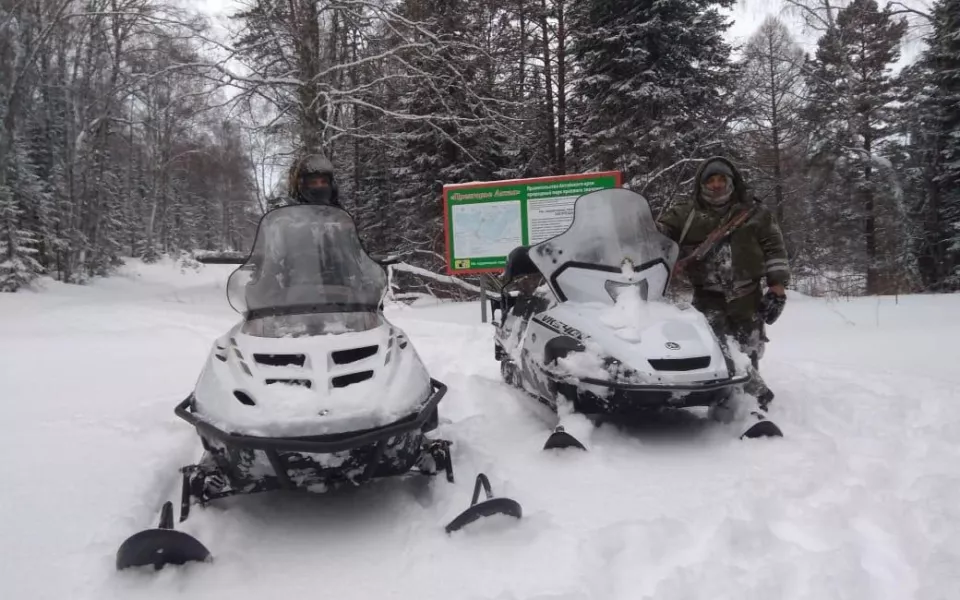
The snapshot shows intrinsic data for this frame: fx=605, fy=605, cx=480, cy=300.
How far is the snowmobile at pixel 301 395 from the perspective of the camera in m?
2.61

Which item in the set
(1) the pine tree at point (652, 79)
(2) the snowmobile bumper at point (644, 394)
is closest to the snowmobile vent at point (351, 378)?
(2) the snowmobile bumper at point (644, 394)

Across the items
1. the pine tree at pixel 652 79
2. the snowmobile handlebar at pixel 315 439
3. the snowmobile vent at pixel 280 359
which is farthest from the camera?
the pine tree at pixel 652 79

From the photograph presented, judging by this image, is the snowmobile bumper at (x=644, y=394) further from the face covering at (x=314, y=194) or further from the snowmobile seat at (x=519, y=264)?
the face covering at (x=314, y=194)

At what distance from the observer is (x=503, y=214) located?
944 cm

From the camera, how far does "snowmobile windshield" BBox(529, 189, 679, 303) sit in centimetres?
440

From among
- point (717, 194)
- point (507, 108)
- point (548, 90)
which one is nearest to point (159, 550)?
point (717, 194)

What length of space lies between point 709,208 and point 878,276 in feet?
52.4

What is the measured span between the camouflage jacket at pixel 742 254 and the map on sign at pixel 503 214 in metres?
4.10

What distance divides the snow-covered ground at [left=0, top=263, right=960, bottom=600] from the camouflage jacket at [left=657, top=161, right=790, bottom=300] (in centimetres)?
100

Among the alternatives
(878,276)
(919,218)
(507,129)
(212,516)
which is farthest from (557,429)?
(919,218)

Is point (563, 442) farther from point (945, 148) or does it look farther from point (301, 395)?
point (945, 148)

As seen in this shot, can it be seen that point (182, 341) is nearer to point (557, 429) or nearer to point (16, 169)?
point (557, 429)

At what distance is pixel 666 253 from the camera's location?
461 cm

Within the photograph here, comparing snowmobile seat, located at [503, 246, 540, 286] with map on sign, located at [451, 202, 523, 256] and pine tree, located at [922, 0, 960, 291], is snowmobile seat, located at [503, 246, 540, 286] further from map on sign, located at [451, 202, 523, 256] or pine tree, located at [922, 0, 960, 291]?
pine tree, located at [922, 0, 960, 291]
